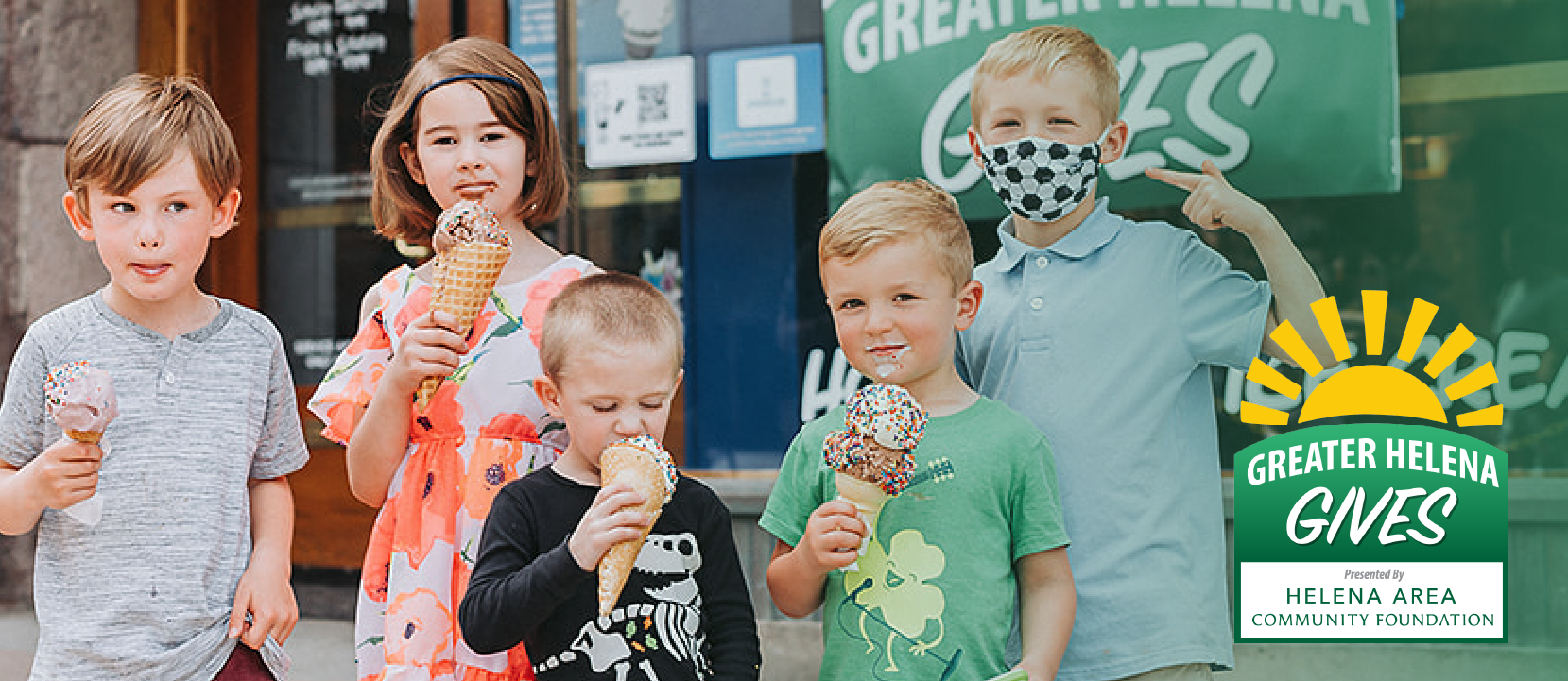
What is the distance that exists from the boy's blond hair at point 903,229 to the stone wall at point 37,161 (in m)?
4.28

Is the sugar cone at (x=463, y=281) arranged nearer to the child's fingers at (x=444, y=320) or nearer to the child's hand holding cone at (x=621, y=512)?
the child's fingers at (x=444, y=320)

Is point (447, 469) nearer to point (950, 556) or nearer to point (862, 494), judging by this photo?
point (862, 494)

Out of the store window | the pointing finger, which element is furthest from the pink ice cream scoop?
the store window

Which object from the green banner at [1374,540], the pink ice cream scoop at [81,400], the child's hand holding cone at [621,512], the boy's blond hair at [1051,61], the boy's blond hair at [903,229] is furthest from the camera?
the green banner at [1374,540]

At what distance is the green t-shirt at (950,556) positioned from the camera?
2.24 meters

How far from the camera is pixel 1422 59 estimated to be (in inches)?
161

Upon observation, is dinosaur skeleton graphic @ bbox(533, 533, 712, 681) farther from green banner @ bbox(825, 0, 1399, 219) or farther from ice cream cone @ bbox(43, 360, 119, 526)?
green banner @ bbox(825, 0, 1399, 219)

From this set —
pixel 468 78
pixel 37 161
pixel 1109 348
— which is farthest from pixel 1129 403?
pixel 37 161

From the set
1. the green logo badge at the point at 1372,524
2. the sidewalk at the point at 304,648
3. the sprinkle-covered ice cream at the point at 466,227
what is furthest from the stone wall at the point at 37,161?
the green logo badge at the point at 1372,524

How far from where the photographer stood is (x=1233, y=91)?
398 centimetres

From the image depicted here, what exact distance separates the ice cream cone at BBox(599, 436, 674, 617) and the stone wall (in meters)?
4.30

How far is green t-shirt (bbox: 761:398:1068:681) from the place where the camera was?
7.36 feet

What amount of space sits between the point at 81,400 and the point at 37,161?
3.88 m

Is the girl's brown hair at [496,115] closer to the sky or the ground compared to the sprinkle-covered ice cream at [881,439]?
closer to the sky
